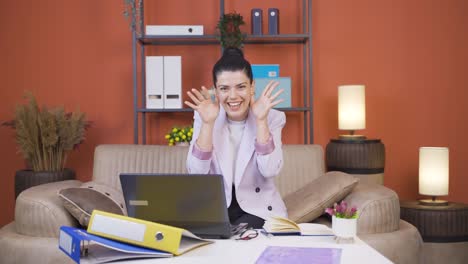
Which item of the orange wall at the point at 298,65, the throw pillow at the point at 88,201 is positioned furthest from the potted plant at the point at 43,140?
the throw pillow at the point at 88,201

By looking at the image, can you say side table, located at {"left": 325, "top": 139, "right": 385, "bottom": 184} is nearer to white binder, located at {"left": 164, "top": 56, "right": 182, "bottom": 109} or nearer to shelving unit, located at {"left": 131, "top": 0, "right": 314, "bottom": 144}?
shelving unit, located at {"left": 131, "top": 0, "right": 314, "bottom": 144}

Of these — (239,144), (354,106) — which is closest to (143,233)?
(239,144)

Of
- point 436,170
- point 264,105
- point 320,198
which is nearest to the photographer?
point 264,105

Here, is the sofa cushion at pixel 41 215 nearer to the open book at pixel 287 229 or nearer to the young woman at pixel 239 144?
the young woman at pixel 239 144

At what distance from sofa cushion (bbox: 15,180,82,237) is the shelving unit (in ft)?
4.99

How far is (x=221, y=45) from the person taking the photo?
427cm

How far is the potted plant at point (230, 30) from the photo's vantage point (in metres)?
4.18

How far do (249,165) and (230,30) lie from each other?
1.87m

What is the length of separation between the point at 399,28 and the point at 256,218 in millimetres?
2645

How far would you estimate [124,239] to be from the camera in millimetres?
1630

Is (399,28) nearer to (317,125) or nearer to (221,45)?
(317,125)

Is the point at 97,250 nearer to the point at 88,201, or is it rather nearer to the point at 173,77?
the point at 88,201

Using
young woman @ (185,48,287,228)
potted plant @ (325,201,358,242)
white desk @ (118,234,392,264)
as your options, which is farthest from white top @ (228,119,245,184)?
potted plant @ (325,201,358,242)

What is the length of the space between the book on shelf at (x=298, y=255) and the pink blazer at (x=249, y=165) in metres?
0.75
